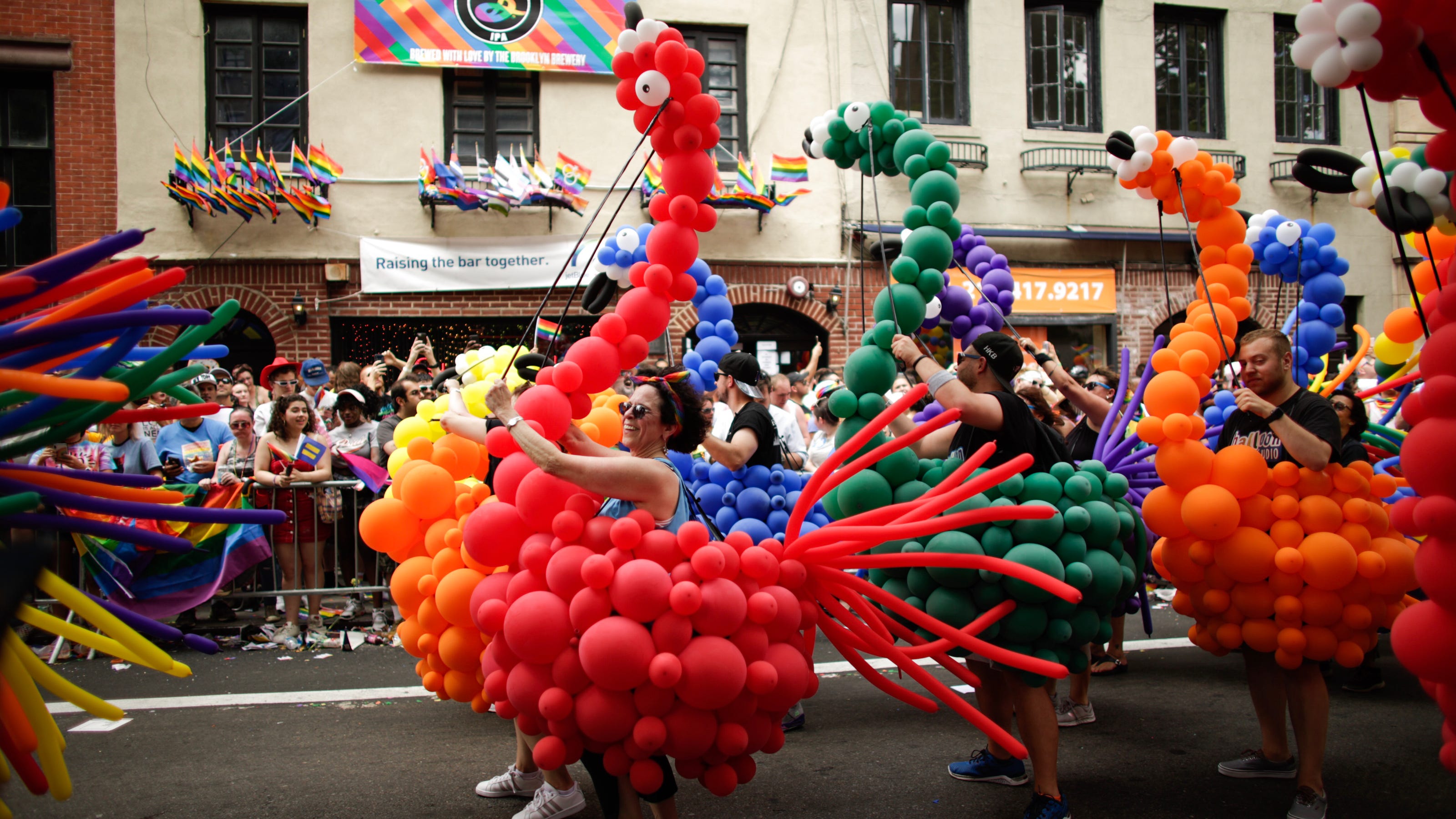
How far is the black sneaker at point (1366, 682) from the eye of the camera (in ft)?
17.6

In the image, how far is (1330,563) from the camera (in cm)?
351

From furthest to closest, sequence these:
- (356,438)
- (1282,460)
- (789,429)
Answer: (356,438), (789,429), (1282,460)

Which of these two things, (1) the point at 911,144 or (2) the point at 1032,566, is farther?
(1) the point at 911,144

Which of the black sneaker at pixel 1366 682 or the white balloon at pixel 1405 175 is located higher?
the white balloon at pixel 1405 175

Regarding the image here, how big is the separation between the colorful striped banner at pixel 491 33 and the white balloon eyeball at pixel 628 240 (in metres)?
7.87

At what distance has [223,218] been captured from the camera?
38.0 ft

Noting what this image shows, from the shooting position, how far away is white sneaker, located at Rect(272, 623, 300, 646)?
682 centimetres

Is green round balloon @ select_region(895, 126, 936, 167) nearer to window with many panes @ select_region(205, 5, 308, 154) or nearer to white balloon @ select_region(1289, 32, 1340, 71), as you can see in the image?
white balloon @ select_region(1289, 32, 1340, 71)

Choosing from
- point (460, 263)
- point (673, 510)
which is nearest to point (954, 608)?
point (673, 510)

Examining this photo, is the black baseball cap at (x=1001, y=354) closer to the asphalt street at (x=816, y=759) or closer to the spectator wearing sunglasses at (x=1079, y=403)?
the spectator wearing sunglasses at (x=1079, y=403)

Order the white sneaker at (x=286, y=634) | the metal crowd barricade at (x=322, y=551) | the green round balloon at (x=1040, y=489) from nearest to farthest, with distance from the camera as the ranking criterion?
the green round balloon at (x=1040, y=489) → the white sneaker at (x=286, y=634) → the metal crowd barricade at (x=322, y=551)

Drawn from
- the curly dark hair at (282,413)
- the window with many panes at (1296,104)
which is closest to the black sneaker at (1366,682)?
the curly dark hair at (282,413)

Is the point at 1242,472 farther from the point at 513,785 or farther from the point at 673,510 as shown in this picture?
the point at 513,785

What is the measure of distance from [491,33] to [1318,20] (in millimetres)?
11653
